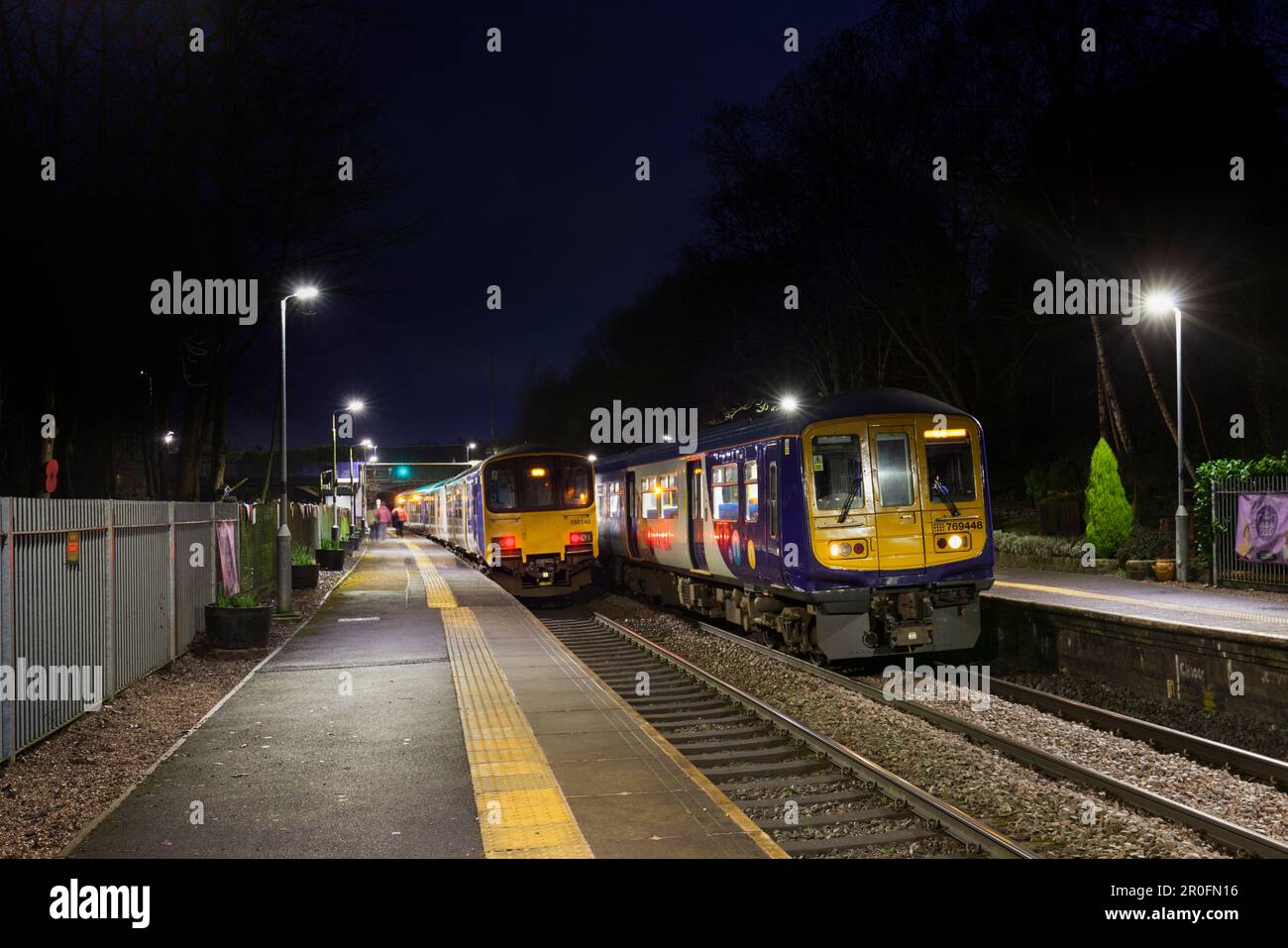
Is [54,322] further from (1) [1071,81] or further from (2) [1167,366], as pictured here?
(2) [1167,366]

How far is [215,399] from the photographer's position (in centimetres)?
2212

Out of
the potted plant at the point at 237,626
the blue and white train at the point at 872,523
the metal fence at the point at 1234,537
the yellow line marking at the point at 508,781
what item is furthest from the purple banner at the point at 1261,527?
the potted plant at the point at 237,626

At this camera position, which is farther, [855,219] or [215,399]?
[855,219]

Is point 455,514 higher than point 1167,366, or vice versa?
point 1167,366

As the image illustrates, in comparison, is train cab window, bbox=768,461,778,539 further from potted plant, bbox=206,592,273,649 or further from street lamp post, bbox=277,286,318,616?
street lamp post, bbox=277,286,318,616

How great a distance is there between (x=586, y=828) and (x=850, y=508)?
671 cm

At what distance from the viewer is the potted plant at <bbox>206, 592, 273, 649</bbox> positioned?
1376cm

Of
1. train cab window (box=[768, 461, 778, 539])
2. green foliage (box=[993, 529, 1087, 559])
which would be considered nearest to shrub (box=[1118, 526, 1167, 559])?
green foliage (box=[993, 529, 1087, 559])

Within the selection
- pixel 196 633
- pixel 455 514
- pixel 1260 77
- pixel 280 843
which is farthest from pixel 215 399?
pixel 1260 77

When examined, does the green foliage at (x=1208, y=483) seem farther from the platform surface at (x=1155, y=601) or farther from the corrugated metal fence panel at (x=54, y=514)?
the corrugated metal fence panel at (x=54, y=514)

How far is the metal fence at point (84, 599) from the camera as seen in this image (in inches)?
318

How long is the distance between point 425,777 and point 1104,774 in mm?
5037

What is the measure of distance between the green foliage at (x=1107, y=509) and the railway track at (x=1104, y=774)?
11767 mm

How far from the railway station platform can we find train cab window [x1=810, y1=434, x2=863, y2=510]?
11.1 feet
